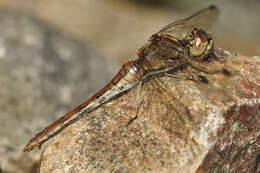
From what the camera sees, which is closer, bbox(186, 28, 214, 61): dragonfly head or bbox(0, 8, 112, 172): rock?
bbox(186, 28, 214, 61): dragonfly head

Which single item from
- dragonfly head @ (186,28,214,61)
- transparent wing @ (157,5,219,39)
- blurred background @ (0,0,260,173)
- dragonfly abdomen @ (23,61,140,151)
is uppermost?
blurred background @ (0,0,260,173)

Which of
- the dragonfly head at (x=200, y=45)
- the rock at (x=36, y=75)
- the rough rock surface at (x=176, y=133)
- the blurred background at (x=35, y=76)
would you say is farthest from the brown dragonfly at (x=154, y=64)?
the rock at (x=36, y=75)

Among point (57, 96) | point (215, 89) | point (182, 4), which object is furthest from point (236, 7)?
point (215, 89)

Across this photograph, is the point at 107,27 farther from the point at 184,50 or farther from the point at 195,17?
the point at 184,50

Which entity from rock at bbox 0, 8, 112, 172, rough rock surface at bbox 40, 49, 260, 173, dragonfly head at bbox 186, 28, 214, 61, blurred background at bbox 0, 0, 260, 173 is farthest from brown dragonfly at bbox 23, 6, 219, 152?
rock at bbox 0, 8, 112, 172

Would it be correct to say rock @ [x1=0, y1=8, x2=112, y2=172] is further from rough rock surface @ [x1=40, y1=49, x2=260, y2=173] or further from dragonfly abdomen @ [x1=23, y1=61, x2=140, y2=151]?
rough rock surface @ [x1=40, y1=49, x2=260, y2=173]

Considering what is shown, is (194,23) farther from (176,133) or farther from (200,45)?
(176,133)

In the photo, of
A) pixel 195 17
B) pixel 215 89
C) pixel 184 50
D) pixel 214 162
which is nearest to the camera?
pixel 214 162
